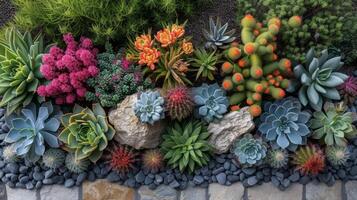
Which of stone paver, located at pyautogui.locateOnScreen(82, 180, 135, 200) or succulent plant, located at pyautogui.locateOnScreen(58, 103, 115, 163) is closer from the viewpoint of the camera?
succulent plant, located at pyautogui.locateOnScreen(58, 103, 115, 163)

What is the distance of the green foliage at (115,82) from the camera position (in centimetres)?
314

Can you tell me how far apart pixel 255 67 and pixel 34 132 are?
1628 millimetres

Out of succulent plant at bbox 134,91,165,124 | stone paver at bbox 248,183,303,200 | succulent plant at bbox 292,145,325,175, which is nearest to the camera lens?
succulent plant at bbox 134,91,165,124

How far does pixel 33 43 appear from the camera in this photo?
3.37m

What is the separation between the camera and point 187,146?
10.4 ft

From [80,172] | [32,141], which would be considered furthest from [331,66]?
[32,141]

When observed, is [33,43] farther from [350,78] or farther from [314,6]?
[350,78]

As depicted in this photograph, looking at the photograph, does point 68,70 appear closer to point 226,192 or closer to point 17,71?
point 17,71

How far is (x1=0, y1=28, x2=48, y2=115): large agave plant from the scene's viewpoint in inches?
123

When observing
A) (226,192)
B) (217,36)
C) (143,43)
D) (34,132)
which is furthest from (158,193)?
(217,36)

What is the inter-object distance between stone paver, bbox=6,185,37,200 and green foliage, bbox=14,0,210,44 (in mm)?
1223

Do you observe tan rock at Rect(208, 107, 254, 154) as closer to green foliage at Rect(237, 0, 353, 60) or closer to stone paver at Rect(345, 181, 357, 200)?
green foliage at Rect(237, 0, 353, 60)

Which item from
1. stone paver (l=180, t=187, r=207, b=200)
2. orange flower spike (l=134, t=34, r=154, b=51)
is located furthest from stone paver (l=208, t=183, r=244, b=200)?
orange flower spike (l=134, t=34, r=154, b=51)

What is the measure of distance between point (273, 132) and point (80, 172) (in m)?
1.45
